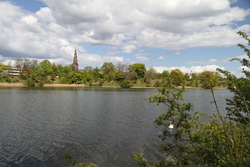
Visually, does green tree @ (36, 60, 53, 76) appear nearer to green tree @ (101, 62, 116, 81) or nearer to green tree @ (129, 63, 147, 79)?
green tree @ (101, 62, 116, 81)

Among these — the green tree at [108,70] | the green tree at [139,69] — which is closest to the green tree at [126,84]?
the green tree at [108,70]

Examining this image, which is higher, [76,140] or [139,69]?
[139,69]

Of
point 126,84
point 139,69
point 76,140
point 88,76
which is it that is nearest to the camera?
point 76,140

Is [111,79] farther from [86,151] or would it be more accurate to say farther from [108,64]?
[86,151]

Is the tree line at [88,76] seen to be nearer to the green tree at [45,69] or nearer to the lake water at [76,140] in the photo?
the green tree at [45,69]

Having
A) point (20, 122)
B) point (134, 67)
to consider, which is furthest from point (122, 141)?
point (134, 67)

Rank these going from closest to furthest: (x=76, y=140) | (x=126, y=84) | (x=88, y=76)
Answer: (x=76, y=140), (x=126, y=84), (x=88, y=76)

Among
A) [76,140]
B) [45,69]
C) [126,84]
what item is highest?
[45,69]

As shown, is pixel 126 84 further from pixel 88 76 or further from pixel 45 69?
pixel 45 69

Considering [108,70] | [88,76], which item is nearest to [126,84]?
[88,76]

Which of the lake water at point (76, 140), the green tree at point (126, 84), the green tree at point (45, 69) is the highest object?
the green tree at point (45, 69)

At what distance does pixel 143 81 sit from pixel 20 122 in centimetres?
12840

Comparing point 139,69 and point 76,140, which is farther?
point 139,69

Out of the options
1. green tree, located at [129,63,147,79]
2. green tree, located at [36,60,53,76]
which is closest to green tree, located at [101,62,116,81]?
green tree, located at [129,63,147,79]
